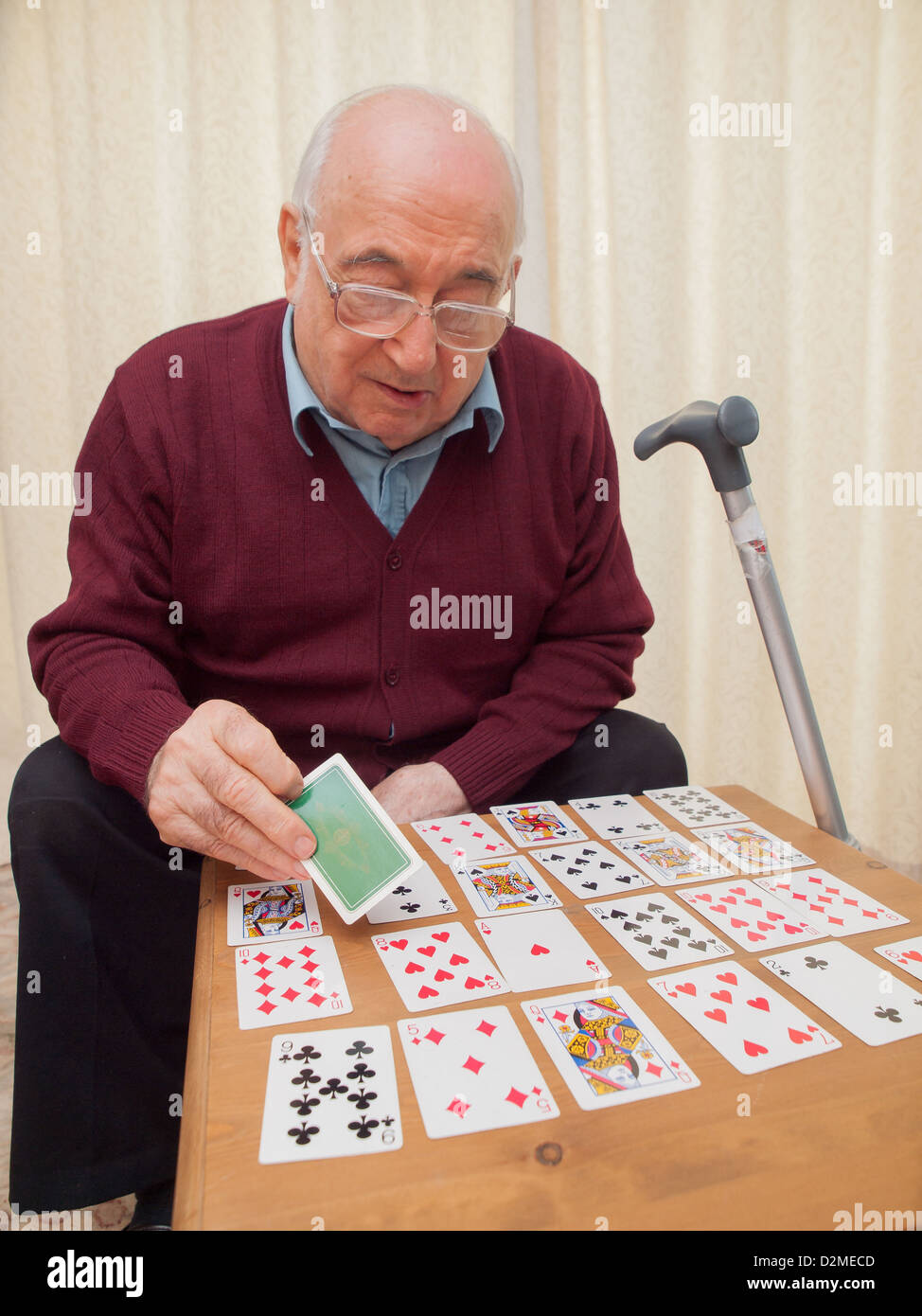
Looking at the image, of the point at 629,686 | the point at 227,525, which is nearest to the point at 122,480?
the point at 227,525

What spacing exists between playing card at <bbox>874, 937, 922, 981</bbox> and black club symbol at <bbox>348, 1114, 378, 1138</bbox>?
0.59 metres

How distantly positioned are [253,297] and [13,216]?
0.65 meters

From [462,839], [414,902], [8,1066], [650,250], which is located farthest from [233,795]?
[650,250]

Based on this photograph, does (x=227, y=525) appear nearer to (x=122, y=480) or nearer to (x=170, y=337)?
(x=122, y=480)

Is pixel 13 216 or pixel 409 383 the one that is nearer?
pixel 409 383

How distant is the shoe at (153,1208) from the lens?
1.31 metres

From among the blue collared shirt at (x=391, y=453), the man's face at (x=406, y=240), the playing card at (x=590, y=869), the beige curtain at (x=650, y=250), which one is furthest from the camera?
the beige curtain at (x=650, y=250)

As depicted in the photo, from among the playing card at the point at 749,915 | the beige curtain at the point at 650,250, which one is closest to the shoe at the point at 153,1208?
the playing card at the point at 749,915

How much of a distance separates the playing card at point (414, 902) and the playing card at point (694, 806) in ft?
1.36

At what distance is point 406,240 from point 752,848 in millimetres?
954

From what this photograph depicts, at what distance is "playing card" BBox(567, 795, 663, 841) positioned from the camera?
1.27m

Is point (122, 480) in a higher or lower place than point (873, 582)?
higher

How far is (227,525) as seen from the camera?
4.76ft

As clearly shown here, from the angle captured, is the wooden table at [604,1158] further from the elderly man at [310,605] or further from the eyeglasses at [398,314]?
the eyeglasses at [398,314]
